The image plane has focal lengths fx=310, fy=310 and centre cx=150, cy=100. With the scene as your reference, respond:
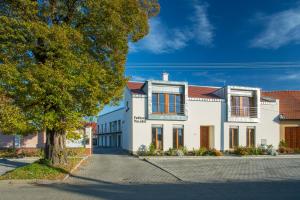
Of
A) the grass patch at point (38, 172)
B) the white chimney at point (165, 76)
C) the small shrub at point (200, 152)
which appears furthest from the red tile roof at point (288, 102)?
the grass patch at point (38, 172)

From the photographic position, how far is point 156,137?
25.8 metres

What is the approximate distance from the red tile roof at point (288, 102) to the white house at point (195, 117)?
58.6 inches

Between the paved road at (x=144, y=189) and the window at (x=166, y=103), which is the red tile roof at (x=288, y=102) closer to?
the window at (x=166, y=103)

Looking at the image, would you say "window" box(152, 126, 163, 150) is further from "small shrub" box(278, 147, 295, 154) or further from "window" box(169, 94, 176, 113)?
"small shrub" box(278, 147, 295, 154)

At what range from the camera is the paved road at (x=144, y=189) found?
9.31m

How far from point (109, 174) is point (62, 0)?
815 cm

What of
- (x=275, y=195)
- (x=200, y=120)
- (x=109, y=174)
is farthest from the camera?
(x=200, y=120)

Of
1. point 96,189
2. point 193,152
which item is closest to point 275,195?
point 96,189

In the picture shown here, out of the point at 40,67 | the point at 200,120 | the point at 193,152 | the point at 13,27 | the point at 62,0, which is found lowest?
the point at 193,152

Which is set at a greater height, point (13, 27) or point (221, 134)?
point (13, 27)

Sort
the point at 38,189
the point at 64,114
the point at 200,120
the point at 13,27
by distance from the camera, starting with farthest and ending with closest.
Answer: the point at 200,120
the point at 64,114
the point at 13,27
the point at 38,189

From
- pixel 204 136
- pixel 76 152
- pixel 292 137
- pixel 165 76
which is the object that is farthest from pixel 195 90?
pixel 76 152

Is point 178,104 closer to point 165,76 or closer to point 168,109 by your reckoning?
point 168,109

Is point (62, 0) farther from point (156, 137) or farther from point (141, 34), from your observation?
point (156, 137)
